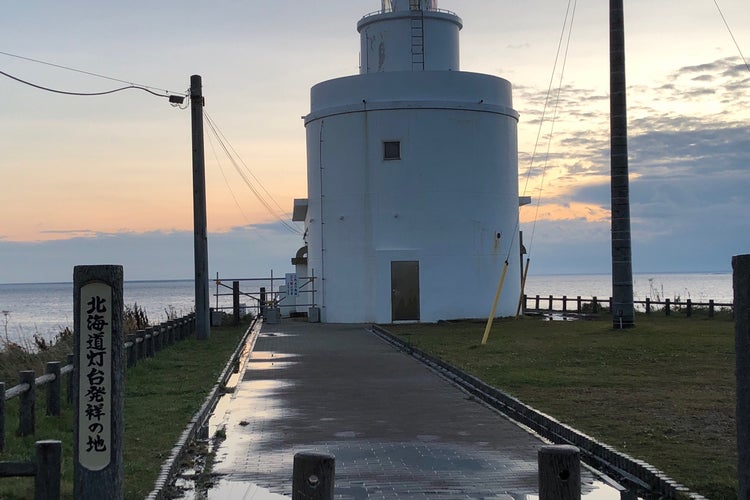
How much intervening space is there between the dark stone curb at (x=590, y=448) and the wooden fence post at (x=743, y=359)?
1.32m

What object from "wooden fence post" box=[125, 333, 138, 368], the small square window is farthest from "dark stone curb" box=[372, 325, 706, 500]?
the small square window

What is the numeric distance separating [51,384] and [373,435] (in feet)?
15.4

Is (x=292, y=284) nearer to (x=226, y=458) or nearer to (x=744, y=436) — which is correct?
(x=226, y=458)

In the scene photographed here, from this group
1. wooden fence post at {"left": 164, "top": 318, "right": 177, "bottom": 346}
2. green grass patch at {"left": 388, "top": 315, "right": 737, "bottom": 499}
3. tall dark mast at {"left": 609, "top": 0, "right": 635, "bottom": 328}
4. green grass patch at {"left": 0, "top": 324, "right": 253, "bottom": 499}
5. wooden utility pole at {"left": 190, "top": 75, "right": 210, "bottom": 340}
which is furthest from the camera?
tall dark mast at {"left": 609, "top": 0, "right": 635, "bottom": 328}

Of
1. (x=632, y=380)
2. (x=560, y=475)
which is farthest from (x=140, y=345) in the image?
(x=560, y=475)

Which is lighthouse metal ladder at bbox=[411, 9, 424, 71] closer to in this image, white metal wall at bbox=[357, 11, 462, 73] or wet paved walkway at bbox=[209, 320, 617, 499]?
white metal wall at bbox=[357, 11, 462, 73]

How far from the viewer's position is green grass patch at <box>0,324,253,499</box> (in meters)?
8.68

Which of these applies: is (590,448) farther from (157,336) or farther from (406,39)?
(406,39)

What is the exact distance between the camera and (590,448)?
10.2m

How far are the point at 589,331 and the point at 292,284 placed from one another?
13132 millimetres

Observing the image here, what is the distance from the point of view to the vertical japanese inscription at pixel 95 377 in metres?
6.93

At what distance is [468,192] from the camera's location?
34.5m

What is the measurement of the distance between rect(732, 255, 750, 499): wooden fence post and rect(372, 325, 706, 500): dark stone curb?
132 cm

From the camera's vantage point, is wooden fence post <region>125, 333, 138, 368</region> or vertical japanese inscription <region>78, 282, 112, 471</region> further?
wooden fence post <region>125, 333, 138, 368</region>
